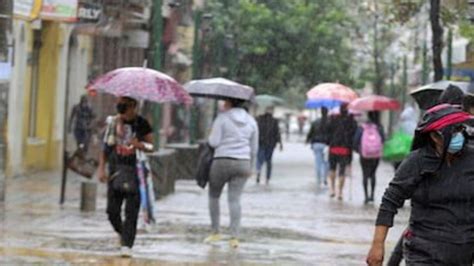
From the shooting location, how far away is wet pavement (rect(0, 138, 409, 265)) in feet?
43.9

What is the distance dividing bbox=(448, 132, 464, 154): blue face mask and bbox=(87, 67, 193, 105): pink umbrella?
Result: 623 cm

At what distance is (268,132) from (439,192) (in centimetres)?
2172

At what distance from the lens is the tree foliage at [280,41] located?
38812mm

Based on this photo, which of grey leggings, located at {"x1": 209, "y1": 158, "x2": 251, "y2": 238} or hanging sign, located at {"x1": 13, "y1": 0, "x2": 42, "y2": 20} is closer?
grey leggings, located at {"x1": 209, "y1": 158, "x2": 251, "y2": 238}

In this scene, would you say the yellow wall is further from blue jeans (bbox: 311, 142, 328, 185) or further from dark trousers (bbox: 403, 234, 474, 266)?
dark trousers (bbox: 403, 234, 474, 266)

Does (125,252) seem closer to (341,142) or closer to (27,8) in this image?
(27,8)

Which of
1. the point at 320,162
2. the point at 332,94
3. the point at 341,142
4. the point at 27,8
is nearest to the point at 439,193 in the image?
the point at 27,8

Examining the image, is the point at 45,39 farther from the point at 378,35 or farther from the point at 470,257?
the point at 470,257

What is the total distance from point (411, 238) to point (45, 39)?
23.2 metres

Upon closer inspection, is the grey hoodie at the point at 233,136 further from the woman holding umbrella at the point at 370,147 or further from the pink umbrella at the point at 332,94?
the pink umbrella at the point at 332,94

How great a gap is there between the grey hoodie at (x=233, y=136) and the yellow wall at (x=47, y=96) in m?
14.8

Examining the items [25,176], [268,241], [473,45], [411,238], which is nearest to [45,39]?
[25,176]

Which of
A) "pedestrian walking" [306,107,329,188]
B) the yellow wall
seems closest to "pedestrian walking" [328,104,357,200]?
"pedestrian walking" [306,107,329,188]

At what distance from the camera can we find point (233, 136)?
14609 millimetres
